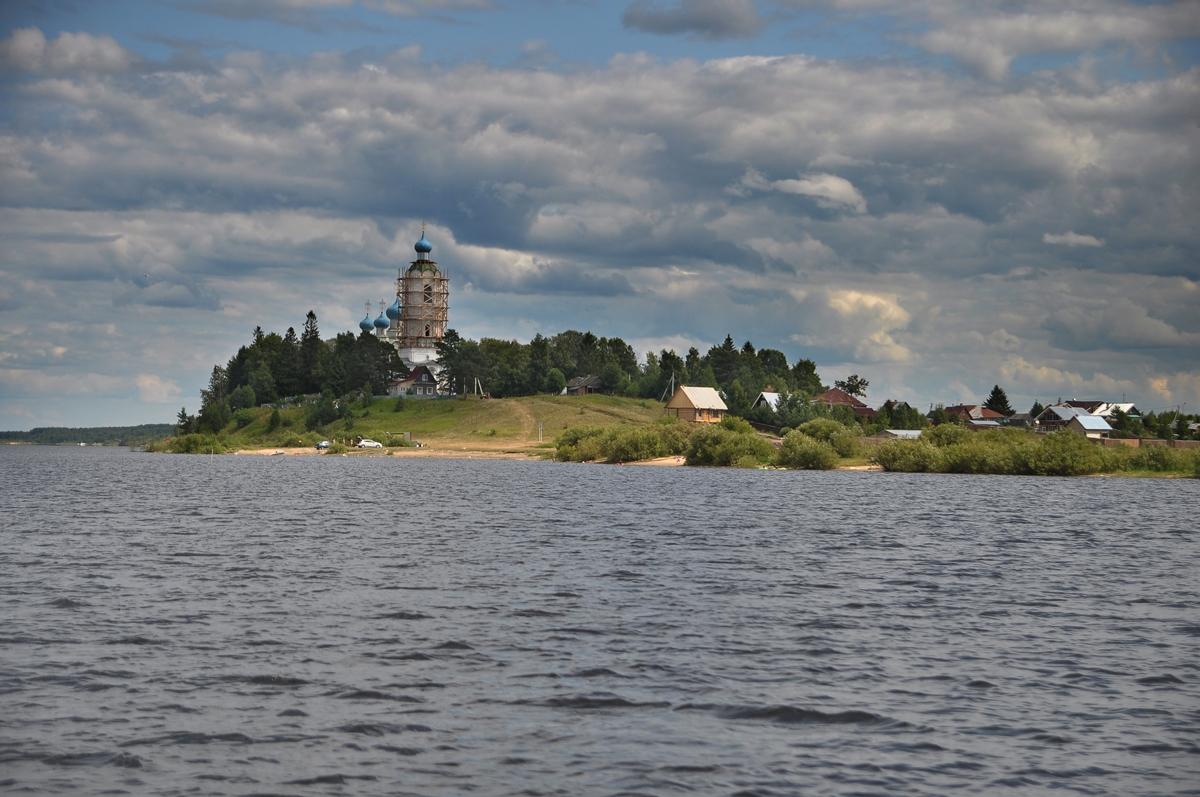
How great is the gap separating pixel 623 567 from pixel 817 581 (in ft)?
22.9

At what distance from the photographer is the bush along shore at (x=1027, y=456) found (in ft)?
426

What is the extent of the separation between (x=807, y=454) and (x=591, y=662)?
12123 centimetres

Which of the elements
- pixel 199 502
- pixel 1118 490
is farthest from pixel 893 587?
pixel 1118 490

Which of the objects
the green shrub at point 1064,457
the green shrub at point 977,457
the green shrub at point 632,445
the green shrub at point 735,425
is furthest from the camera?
the green shrub at point 735,425

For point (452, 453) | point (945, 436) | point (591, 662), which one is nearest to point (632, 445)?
point (945, 436)

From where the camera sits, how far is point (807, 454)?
144 meters

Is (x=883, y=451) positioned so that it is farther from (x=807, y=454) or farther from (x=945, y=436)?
(x=807, y=454)

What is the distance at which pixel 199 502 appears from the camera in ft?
255

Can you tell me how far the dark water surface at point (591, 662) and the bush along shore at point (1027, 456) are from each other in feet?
247

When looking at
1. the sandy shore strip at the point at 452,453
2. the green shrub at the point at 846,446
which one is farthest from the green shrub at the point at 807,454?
the sandy shore strip at the point at 452,453

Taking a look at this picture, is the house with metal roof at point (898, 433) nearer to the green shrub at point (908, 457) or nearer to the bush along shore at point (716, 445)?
the bush along shore at point (716, 445)

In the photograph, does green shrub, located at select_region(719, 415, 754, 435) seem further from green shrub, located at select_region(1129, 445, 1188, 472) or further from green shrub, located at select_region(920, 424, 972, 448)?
green shrub, located at select_region(1129, 445, 1188, 472)

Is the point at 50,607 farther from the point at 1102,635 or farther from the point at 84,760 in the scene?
the point at 1102,635

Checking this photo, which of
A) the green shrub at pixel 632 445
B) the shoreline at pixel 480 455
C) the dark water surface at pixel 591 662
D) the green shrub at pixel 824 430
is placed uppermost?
the green shrub at pixel 824 430
